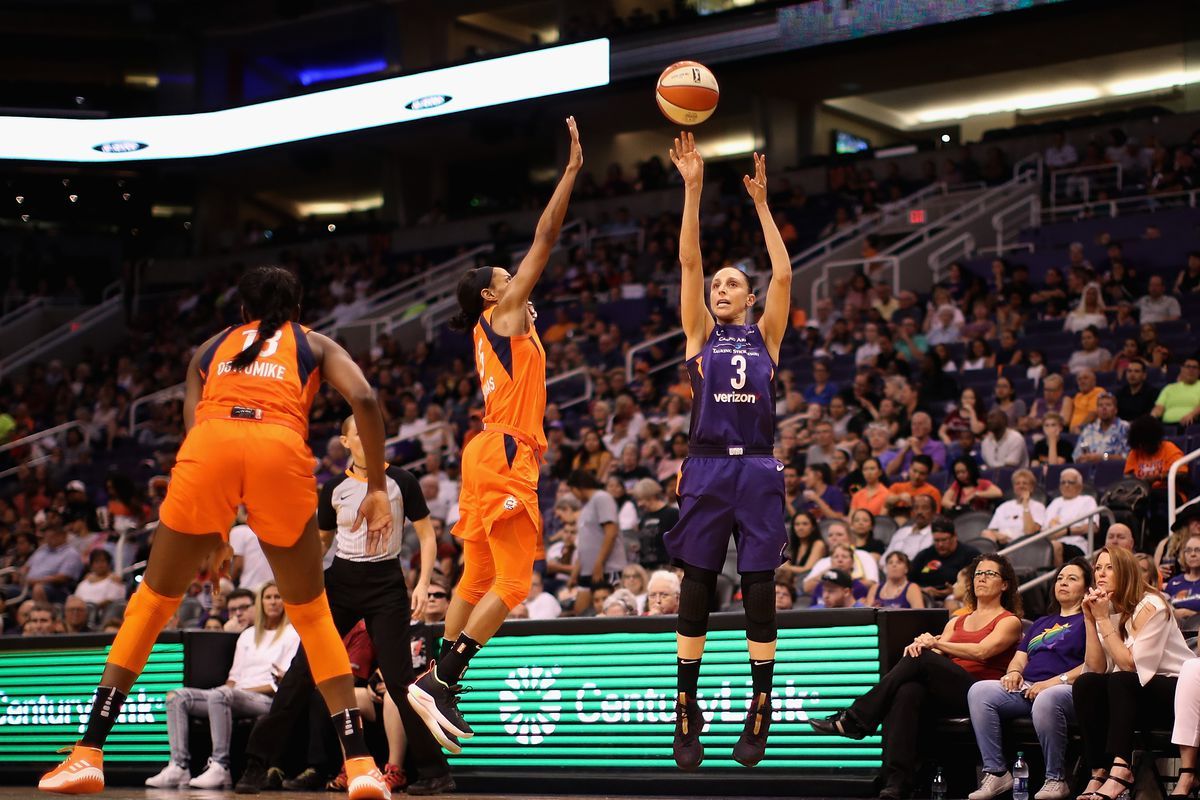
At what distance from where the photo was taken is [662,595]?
32.2ft

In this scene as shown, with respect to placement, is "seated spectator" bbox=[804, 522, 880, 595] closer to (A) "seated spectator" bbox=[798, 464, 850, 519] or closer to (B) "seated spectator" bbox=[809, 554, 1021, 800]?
(A) "seated spectator" bbox=[798, 464, 850, 519]

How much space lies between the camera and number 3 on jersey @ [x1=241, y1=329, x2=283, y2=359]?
18.7 feet

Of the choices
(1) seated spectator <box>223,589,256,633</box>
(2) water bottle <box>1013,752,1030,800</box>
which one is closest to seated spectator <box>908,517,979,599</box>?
(2) water bottle <box>1013,752,1030,800</box>

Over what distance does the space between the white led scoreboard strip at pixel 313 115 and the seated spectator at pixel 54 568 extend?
10.1m

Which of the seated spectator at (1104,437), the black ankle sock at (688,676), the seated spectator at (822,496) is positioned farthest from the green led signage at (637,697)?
the seated spectator at (1104,437)

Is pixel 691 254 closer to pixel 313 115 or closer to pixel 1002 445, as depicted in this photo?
pixel 1002 445

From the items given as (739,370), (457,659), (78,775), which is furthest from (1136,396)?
(78,775)

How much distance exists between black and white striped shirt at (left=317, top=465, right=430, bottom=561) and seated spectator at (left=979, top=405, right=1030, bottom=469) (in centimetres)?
648

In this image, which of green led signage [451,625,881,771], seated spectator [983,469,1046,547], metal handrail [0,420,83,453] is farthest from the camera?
metal handrail [0,420,83,453]

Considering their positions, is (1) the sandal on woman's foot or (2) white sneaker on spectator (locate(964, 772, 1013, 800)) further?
(2) white sneaker on spectator (locate(964, 772, 1013, 800))

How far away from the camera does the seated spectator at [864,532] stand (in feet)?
37.8

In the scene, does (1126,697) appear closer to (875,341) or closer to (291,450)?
(291,450)

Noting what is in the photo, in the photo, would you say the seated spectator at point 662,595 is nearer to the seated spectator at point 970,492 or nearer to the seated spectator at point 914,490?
the seated spectator at point 914,490

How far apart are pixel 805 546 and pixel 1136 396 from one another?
3.67 metres
